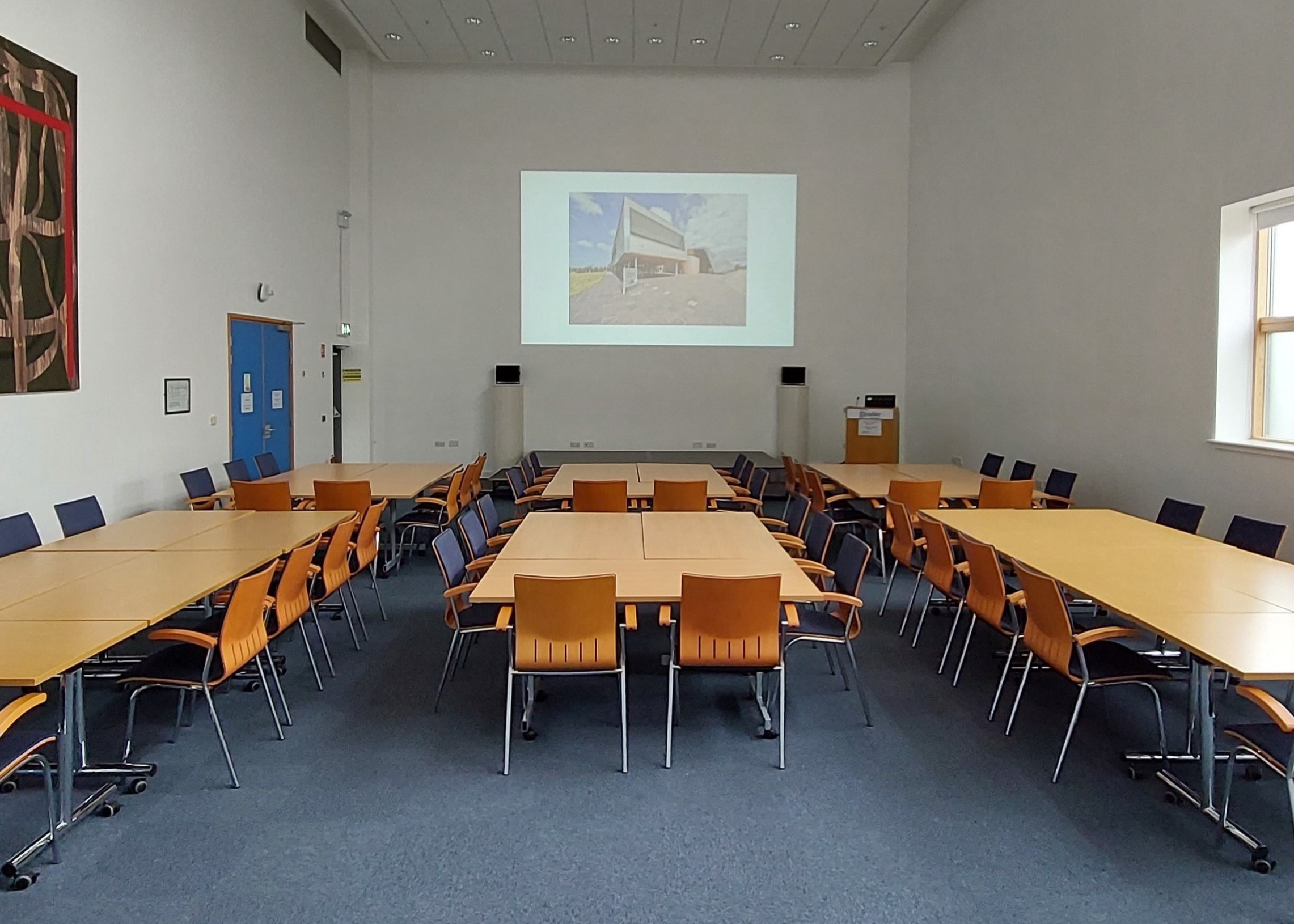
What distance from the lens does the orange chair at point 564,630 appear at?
394 cm

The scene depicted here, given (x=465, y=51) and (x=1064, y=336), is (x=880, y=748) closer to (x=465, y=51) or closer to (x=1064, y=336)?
(x=1064, y=336)

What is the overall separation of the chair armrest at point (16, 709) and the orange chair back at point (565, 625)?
165 cm

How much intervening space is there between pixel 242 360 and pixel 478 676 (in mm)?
5627

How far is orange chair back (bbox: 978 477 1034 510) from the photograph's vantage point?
7.18 meters

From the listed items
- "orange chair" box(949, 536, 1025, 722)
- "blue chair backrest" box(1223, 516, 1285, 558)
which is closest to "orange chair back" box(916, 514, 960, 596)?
"orange chair" box(949, 536, 1025, 722)

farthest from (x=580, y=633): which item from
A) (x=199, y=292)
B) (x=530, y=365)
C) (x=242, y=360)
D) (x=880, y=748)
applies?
(x=530, y=365)

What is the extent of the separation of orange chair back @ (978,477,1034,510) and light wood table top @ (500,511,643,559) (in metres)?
2.76

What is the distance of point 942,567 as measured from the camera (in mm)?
5367

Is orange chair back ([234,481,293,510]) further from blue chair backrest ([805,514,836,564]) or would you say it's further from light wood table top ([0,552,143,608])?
blue chair backrest ([805,514,836,564])

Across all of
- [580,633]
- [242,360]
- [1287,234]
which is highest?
[1287,234]

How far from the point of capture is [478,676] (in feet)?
17.3

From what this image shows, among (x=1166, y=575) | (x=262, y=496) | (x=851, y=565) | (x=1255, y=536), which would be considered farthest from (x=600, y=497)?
(x=1255, y=536)

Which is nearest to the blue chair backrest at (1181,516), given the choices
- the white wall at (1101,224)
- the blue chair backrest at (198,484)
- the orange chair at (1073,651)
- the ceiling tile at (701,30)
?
the white wall at (1101,224)

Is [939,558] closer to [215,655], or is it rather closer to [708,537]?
[708,537]
